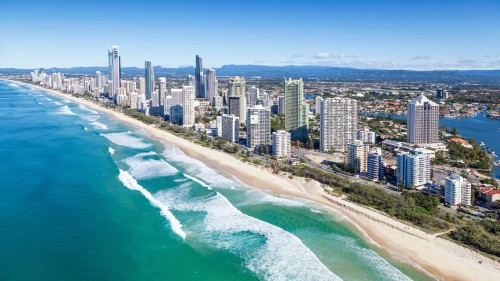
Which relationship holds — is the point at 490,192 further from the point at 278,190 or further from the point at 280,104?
the point at 280,104

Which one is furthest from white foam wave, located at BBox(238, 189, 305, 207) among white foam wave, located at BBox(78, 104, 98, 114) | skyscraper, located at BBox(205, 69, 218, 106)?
skyscraper, located at BBox(205, 69, 218, 106)

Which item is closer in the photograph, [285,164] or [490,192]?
[490,192]

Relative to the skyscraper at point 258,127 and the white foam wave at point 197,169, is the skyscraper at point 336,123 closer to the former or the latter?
the skyscraper at point 258,127

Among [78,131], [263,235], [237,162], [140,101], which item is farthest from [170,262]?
[140,101]

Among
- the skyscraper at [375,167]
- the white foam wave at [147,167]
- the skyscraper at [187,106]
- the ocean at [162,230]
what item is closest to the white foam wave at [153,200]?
the ocean at [162,230]

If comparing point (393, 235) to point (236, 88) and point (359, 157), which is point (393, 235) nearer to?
point (359, 157)
